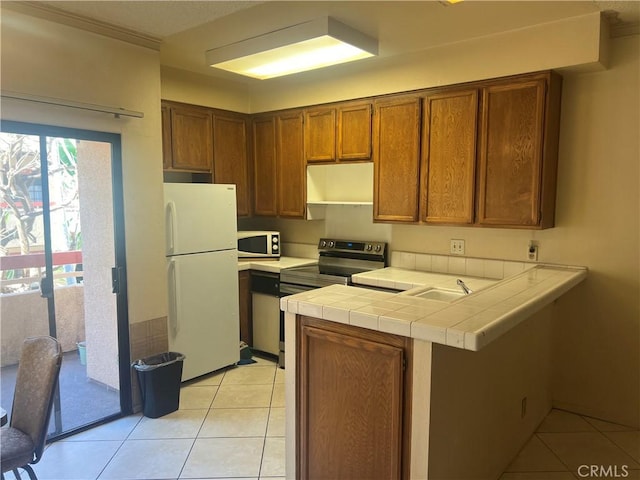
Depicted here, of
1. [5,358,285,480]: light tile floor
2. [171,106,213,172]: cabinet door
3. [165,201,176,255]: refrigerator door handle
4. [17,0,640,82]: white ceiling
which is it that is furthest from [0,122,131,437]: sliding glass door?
[171,106,213,172]: cabinet door

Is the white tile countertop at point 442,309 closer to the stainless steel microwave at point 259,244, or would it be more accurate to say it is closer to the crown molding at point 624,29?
the crown molding at point 624,29

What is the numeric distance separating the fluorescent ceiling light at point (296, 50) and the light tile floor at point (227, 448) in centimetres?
247

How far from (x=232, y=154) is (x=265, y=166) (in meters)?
0.34

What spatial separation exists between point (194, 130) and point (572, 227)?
3.11 metres

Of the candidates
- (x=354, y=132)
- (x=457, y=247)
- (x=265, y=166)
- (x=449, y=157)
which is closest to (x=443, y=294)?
(x=457, y=247)

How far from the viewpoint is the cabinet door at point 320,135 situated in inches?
160

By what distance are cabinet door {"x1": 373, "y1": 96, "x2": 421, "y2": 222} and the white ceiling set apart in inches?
20.9

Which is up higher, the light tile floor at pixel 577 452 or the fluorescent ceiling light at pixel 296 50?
the fluorescent ceiling light at pixel 296 50

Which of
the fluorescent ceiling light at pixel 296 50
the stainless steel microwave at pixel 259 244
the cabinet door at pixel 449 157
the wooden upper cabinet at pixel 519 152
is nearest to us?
the fluorescent ceiling light at pixel 296 50

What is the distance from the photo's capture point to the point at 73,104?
8.88 feet

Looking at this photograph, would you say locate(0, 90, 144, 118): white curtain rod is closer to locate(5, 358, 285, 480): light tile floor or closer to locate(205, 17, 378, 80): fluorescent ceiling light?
locate(205, 17, 378, 80): fluorescent ceiling light

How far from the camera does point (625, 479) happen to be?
8.39 ft

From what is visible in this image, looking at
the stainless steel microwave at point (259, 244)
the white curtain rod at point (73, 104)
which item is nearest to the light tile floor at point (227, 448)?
the stainless steel microwave at point (259, 244)

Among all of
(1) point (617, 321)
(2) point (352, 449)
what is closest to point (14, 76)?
(2) point (352, 449)
